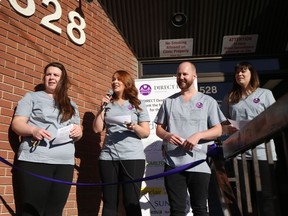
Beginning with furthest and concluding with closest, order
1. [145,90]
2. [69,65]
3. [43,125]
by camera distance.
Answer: [145,90] → [69,65] → [43,125]

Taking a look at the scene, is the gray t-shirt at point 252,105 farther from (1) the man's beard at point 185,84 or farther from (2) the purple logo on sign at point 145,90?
(2) the purple logo on sign at point 145,90

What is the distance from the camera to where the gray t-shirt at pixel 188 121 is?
8.68 feet

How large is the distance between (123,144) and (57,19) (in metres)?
1.66

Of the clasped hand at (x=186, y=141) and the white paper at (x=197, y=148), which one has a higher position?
the clasped hand at (x=186, y=141)

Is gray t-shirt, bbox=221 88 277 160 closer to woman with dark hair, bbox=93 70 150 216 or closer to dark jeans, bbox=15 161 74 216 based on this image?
woman with dark hair, bbox=93 70 150 216

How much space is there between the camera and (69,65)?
3.71 m

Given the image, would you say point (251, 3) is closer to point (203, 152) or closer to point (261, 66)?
point (261, 66)

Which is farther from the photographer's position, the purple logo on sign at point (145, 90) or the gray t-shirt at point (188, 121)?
the purple logo on sign at point (145, 90)

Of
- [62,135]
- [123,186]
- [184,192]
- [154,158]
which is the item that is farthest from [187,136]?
[154,158]

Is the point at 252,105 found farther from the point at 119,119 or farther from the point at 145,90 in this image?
the point at 145,90

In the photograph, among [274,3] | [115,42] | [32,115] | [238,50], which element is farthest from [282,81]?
[32,115]

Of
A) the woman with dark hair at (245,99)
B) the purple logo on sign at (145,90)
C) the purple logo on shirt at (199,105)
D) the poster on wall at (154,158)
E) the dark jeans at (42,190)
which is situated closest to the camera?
the dark jeans at (42,190)

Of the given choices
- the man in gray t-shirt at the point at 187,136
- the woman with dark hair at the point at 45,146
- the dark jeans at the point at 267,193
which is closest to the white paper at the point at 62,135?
the woman with dark hair at the point at 45,146

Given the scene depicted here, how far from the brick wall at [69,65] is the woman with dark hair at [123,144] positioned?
0.78 m
